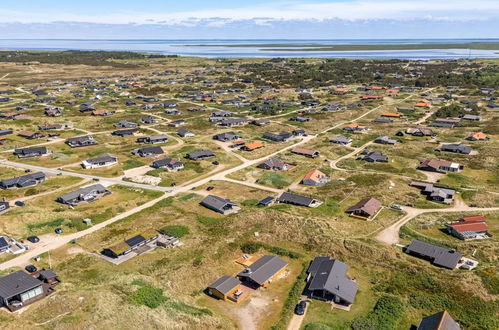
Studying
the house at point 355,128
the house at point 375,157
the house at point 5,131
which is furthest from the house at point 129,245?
the house at point 5,131

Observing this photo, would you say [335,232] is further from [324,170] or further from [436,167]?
[436,167]

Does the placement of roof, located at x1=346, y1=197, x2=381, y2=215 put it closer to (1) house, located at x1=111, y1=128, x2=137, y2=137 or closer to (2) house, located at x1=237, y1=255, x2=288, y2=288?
(2) house, located at x1=237, y1=255, x2=288, y2=288

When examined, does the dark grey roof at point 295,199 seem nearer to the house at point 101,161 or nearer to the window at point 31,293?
the window at point 31,293

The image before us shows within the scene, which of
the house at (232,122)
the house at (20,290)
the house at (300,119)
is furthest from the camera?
the house at (300,119)

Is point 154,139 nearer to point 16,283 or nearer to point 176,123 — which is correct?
point 176,123

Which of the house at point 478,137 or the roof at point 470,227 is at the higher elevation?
the house at point 478,137
